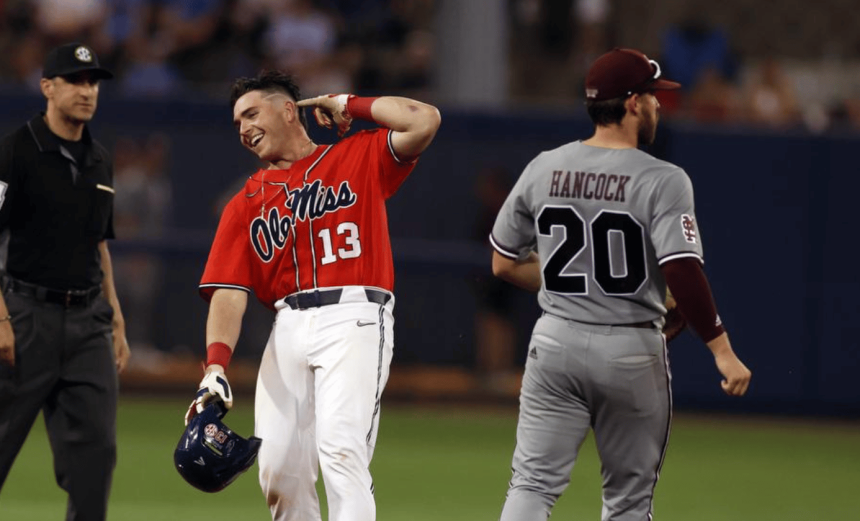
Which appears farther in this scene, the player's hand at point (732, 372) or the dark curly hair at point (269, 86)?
the dark curly hair at point (269, 86)

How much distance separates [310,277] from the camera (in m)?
6.04

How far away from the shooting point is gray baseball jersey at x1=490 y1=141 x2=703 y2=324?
18.3 feet

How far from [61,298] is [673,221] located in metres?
3.02

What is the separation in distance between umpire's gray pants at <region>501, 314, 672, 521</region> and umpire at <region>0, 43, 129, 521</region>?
7.09 ft

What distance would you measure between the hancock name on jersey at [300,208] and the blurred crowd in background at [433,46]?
8.51m

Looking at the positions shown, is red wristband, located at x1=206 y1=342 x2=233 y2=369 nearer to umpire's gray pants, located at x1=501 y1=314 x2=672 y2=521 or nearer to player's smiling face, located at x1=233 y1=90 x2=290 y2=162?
player's smiling face, located at x1=233 y1=90 x2=290 y2=162

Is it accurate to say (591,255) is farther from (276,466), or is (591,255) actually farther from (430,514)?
(430,514)

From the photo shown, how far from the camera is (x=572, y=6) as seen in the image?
1745 cm

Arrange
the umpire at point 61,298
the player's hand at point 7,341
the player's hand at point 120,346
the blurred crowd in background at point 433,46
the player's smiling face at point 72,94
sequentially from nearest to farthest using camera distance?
the player's hand at point 7,341
the umpire at point 61,298
the player's smiling face at point 72,94
the player's hand at point 120,346
the blurred crowd in background at point 433,46

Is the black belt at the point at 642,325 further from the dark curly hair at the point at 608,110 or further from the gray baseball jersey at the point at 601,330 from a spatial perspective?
the dark curly hair at the point at 608,110

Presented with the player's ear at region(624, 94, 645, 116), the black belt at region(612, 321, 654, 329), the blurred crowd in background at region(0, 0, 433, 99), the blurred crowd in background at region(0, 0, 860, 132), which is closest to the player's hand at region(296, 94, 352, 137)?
the player's ear at region(624, 94, 645, 116)

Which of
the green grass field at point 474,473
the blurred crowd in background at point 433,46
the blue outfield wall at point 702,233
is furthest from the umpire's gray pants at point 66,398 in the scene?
the blurred crowd in background at point 433,46

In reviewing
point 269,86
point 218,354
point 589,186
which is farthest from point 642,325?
point 269,86

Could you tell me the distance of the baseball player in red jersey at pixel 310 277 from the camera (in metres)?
5.85
